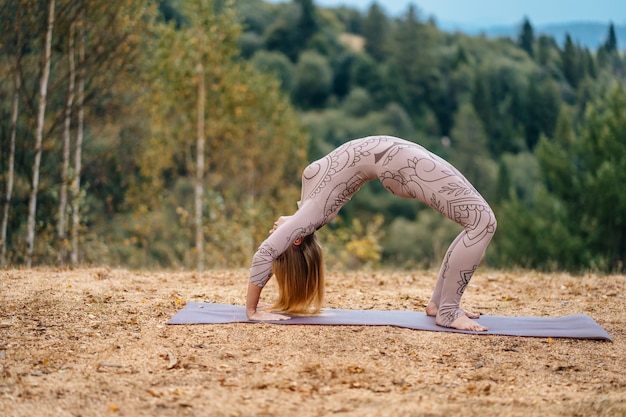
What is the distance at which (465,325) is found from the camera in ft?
17.5

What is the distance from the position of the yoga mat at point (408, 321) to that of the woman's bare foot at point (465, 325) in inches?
1.9

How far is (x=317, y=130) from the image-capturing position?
61.3 metres

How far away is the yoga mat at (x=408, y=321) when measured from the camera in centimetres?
532

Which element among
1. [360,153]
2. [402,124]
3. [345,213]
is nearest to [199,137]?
[360,153]

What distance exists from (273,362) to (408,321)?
1.35 metres

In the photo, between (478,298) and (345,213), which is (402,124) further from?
(478,298)

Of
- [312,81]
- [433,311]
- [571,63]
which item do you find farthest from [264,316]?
[312,81]

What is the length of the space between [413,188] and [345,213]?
4454cm

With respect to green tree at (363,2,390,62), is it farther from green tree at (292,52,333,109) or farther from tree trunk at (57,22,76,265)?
tree trunk at (57,22,76,265)

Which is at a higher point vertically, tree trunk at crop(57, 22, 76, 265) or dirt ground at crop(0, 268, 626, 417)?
tree trunk at crop(57, 22, 76, 265)

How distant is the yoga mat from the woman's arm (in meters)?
0.06

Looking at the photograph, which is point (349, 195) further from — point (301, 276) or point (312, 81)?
point (312, 81)

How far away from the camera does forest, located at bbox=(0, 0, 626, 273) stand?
41.5 feet

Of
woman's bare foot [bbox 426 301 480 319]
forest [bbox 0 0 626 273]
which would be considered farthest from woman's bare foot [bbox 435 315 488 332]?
forest [bbox 0 0 626 273]
